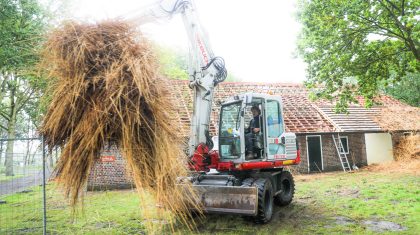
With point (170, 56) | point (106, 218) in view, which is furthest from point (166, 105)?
point (106, 218)

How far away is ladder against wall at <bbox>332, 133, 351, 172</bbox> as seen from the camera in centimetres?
1631

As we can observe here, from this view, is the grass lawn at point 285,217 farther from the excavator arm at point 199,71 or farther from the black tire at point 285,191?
the excavator arm at point 199,71

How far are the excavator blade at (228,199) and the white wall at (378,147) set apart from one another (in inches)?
546

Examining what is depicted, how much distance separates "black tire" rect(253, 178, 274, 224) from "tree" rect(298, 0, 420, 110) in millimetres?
5189

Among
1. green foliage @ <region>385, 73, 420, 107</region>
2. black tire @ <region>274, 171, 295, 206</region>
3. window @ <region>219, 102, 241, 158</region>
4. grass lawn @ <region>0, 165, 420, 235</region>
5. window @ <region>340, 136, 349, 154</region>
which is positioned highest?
green foliage @ <region>385, 73, 420, 107</region>

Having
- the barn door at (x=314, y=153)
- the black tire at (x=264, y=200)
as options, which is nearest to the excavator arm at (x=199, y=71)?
the black tire at (x=264, y=200)

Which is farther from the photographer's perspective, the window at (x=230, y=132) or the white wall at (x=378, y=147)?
the white wall at (x=378, y=147)

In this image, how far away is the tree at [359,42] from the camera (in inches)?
359

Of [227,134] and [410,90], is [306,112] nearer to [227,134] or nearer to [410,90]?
[227,134]

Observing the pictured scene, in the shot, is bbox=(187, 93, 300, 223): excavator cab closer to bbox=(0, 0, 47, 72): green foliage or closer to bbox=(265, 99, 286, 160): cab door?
bbox=(265, 99, 286, 160): cab door

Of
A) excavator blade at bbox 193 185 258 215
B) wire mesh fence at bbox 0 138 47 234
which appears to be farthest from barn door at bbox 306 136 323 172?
wire mesh fence at bbox 0 138 47 234

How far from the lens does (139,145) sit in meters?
3.33

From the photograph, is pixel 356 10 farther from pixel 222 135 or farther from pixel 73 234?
pixel 73 234

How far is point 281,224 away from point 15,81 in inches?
546
